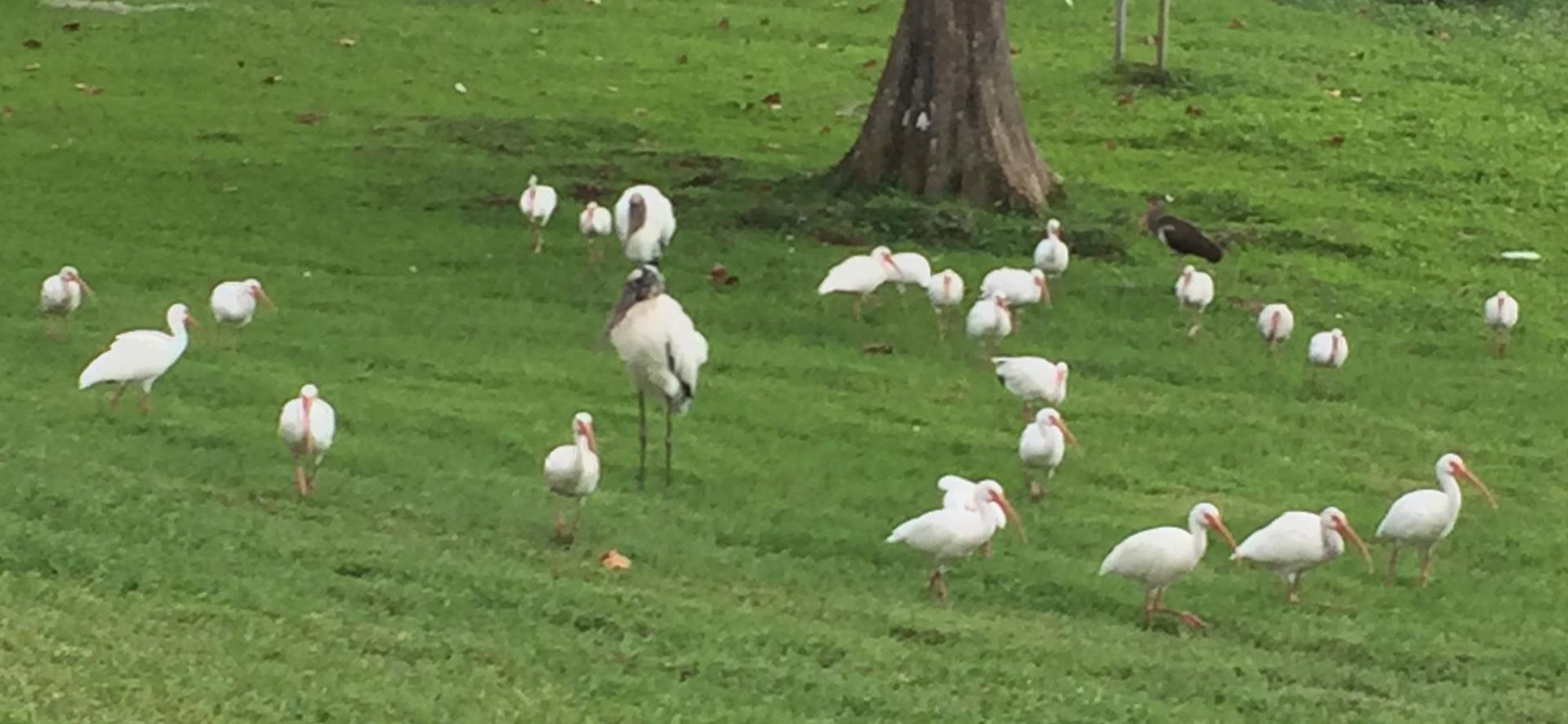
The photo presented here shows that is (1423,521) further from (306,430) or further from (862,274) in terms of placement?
(862,274)

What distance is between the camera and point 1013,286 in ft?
40.6

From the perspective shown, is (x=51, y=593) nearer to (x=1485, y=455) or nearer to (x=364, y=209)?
(x=1485, y=455)

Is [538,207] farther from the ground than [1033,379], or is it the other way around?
[538,207]

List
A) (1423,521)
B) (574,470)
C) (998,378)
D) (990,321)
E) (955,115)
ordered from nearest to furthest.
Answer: (574,470) < (1423,521) < (998,378) < (990,321) < (955,115)

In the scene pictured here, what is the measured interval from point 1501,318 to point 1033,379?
351cm

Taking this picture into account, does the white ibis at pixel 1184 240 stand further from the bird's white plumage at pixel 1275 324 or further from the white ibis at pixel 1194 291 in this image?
the bird's white plumage at pixel 1275 324

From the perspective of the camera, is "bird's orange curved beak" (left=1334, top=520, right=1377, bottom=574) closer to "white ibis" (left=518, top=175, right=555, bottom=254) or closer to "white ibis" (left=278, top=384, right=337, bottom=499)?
"white ibis" (left=278, top=384, right=337, bottom=499)

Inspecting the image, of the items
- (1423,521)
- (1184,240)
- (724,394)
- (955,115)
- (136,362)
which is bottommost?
(724,394)

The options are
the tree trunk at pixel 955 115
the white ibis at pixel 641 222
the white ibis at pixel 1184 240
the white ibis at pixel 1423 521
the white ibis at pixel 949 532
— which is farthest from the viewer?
the tree trunk at pixel 955 115

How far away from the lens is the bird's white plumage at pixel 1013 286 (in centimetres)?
1232

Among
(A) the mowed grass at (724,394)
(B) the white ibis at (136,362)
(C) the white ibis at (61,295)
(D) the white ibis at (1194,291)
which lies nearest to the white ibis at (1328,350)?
(A) the mowed grass at (724,394)

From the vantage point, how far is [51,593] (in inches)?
263

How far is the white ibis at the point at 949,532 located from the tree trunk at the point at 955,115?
24.1 ft

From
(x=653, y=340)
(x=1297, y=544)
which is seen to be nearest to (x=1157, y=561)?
(x=1297, y=544)
